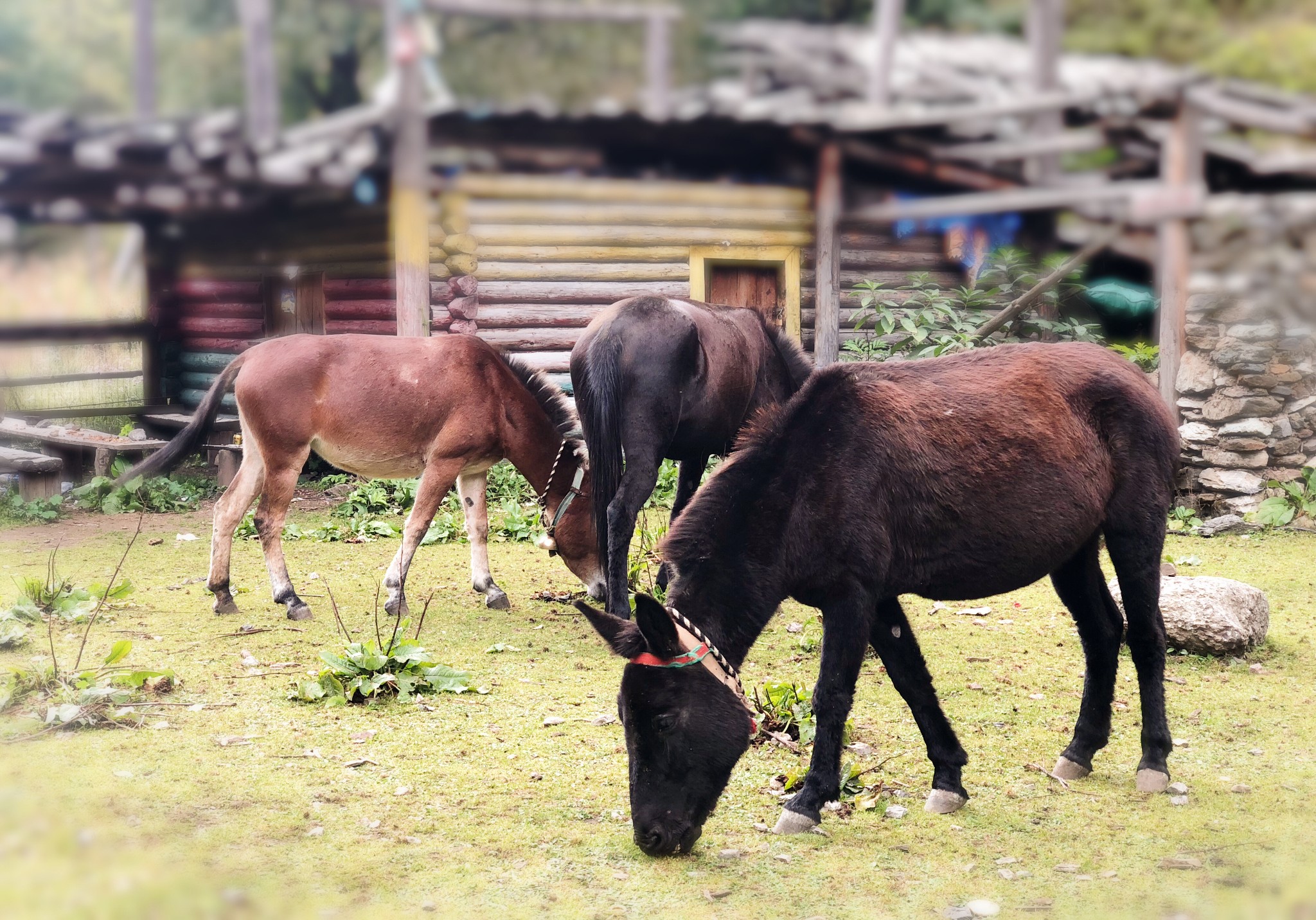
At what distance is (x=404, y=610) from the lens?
6.93 m

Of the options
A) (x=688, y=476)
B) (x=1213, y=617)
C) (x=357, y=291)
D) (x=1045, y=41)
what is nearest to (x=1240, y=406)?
(x=1213, y=617)

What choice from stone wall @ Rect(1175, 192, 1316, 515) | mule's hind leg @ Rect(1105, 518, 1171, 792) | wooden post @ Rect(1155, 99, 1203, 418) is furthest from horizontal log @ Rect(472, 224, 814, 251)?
stone wall @ Rect(1175, 192, 1316, 515)

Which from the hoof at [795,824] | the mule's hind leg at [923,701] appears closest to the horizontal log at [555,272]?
the mule's hind leg at [923,701]

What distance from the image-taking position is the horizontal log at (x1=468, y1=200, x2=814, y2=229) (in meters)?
2.84

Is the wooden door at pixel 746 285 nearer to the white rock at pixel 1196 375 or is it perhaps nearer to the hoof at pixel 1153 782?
the white rock at pixel 1196 375

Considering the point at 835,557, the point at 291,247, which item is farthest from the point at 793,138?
the point at 835,557

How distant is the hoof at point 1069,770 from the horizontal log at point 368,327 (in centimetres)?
640

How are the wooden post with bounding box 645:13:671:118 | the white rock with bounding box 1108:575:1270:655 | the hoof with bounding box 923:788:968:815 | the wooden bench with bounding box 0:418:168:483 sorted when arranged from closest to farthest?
the wooden post with bounding box 645:13:671:118 → the hoof with bounding box 923:788:968:815 → the white rock with bounding box 1108:575:1270:655 → the wooden bench with bounding box 0:418:168:483

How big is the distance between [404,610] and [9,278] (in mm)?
5105

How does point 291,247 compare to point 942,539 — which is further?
point 942,539

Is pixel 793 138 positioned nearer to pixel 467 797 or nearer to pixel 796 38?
pixel 796 38

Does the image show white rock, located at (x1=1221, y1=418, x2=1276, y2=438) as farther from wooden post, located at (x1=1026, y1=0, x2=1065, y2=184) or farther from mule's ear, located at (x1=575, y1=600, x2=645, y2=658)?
wooden post, located at (x1=1026, y1=0, x2=1065, y2=184)

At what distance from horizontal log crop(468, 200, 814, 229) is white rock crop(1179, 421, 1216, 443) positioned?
24.0 feet

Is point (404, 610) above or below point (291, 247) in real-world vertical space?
below
